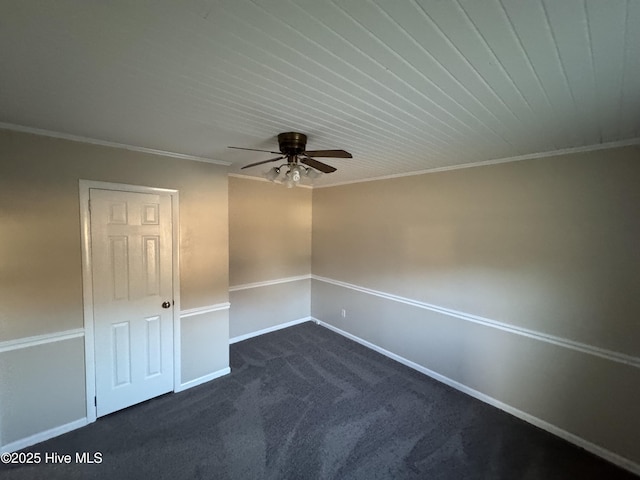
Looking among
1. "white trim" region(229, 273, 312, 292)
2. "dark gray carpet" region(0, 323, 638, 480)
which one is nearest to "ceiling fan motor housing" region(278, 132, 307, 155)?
"dark gray carpet" region(0, 323, 638, 480)

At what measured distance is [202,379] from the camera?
308 centimetres

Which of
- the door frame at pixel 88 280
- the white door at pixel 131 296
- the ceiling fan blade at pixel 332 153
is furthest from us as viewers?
the white door at pixel 131 296

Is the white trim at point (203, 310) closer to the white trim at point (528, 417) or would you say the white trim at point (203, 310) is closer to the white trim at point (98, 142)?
Result: the white trim at point (98, 142)

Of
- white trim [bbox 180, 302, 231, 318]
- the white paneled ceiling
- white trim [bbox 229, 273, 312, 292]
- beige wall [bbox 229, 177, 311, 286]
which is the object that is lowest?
white trim [bbox 180, 302, 231, 318]

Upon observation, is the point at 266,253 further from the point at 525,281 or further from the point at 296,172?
the point at 525,281

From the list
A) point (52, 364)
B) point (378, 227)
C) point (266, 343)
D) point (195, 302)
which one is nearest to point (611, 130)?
point (378, 227)

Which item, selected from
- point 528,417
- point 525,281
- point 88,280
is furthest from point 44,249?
point 528,417

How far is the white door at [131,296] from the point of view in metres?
2.44

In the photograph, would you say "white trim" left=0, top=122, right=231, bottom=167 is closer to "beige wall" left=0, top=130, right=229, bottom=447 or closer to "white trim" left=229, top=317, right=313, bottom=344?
"beige wall" left=0, top=130, right=229, bottom=447

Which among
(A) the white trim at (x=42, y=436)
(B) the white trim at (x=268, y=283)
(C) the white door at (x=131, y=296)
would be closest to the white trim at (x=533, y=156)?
(B) the white trim at (x=268, y=283)

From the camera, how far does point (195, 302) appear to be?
300 centimetres

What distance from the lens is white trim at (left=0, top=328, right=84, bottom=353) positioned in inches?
81.8

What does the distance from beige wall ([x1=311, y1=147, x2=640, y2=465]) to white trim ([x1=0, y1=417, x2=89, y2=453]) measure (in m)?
3.26

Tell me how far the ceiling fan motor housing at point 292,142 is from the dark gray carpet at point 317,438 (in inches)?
91.5
